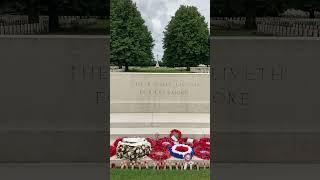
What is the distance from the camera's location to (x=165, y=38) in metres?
7.18

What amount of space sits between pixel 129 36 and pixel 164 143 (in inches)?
84.9

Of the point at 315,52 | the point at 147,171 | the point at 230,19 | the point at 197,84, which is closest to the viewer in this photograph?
the point at 230,19

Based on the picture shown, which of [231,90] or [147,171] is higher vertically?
[231,90]

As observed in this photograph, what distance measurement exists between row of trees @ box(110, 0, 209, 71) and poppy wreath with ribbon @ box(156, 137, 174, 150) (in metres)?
1.50

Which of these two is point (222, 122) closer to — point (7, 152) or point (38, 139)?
point (38, 139)

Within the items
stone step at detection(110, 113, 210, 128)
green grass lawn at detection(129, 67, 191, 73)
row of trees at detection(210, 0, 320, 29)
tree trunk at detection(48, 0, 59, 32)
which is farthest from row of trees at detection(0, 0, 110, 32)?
green grass lawn at detection(129, 67, 191, 73)

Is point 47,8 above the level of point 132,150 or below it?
above

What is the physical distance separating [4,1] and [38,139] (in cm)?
159

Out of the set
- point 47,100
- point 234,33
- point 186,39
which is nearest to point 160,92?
point 186,39

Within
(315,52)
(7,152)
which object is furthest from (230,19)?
(7,152)

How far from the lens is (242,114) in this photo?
5.71 metres

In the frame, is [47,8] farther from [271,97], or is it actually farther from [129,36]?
[271,97]

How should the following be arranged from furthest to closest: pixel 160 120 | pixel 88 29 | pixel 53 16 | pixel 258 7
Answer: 1. pixel 160 120
2. pixel 53 16
3. pixel 258 7
4. pixel 88 29

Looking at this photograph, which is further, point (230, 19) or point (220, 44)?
point (220, 44)
